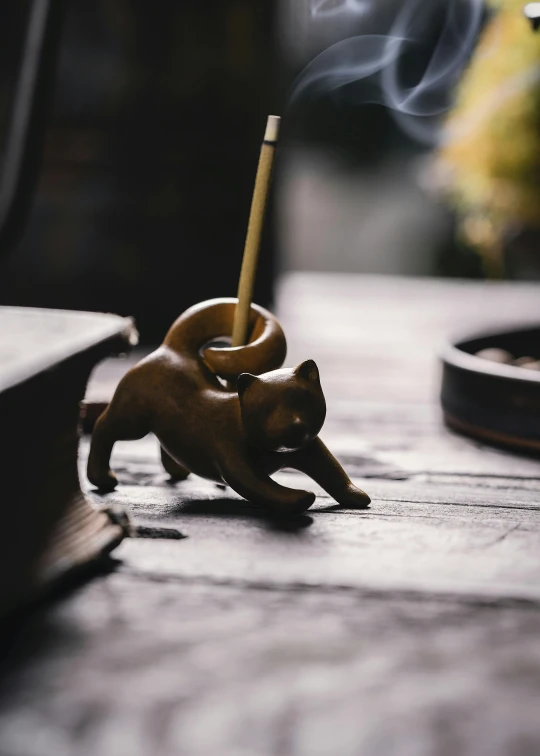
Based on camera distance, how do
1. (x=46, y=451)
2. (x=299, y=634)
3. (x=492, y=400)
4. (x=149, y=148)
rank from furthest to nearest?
1. (x=149, y=148)
2. (x=492, y=400)
3. (x=46, y=451)
4. (x=299, y=634)

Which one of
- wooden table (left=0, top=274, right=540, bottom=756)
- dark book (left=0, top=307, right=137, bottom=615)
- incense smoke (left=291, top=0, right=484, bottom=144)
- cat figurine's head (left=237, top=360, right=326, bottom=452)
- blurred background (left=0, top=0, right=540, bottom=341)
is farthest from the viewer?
blurred background (left=0, top=0, right=540, bottom=341)

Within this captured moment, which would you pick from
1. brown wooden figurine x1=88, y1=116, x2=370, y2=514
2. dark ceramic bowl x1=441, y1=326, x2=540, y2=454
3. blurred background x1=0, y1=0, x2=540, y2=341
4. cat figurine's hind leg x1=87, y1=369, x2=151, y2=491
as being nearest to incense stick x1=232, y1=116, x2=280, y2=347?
brown wooden figurine x1=88, y1=116, x2=370, y2=514

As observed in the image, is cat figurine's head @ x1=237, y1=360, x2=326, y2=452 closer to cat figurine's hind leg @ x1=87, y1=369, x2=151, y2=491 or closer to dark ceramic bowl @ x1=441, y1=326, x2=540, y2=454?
cat figurine's hind leg @ x1=87, y1=369, x2=151, y2=491

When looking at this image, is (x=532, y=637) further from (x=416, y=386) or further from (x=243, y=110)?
(x=243, y=110)

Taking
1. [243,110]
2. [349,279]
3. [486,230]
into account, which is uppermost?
[243,110]

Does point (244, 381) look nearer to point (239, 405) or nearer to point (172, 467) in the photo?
point (239, 405)

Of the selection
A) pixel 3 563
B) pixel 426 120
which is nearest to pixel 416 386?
pixel 3 563

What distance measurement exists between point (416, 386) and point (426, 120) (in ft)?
12.9

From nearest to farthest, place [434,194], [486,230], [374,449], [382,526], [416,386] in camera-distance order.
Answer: [382,526] → [374,449] → [416,386] → [486,230] → [434,194]

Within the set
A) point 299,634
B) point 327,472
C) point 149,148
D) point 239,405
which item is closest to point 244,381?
point 239,405

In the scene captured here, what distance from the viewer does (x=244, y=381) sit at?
0.86m

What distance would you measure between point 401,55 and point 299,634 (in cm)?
278

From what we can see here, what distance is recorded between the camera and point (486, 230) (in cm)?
455

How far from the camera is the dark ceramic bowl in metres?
1.25
